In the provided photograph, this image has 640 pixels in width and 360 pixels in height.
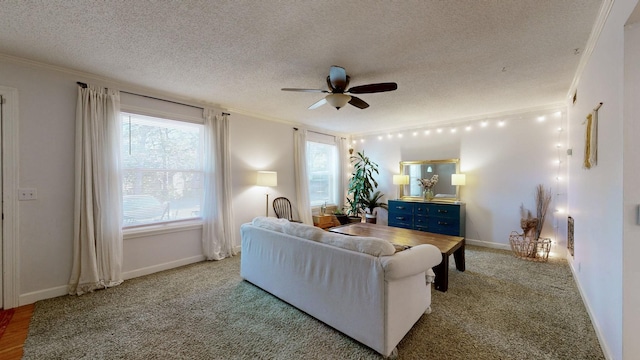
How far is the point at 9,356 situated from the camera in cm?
184

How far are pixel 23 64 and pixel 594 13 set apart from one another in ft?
16.9

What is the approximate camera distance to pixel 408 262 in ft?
6.02

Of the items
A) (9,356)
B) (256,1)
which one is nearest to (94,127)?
(9,356)

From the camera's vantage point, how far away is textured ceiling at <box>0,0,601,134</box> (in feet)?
5.95

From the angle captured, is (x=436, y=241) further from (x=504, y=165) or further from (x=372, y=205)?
(x=372, y=205)

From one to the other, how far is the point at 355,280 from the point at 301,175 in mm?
3558

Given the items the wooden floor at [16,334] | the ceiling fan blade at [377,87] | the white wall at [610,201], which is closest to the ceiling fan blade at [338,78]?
the ceiling fan blade at [377,87]

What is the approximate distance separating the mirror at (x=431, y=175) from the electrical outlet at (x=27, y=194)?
576 cm

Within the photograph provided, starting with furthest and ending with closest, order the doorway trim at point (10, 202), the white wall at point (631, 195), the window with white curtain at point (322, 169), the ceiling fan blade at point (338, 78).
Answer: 1. the window with white curtain at point (322, 169)
2. the ceiling fan blade at point (338, 78)
3. the doorway trim at point (10, 202)
4. the white wall at point (631, 195)

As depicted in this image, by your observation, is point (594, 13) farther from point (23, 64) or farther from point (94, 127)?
point (23, 64)

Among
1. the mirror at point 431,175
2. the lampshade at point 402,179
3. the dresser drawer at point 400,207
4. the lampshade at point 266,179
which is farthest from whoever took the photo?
the lampshade at point 402,179

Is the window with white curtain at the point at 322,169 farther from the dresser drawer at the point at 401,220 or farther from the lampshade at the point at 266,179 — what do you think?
the dresser drawer at the point at 401,220

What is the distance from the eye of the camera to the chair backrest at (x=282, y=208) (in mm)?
4953

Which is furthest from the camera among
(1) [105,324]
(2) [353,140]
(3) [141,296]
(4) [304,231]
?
(2) [353,140]
